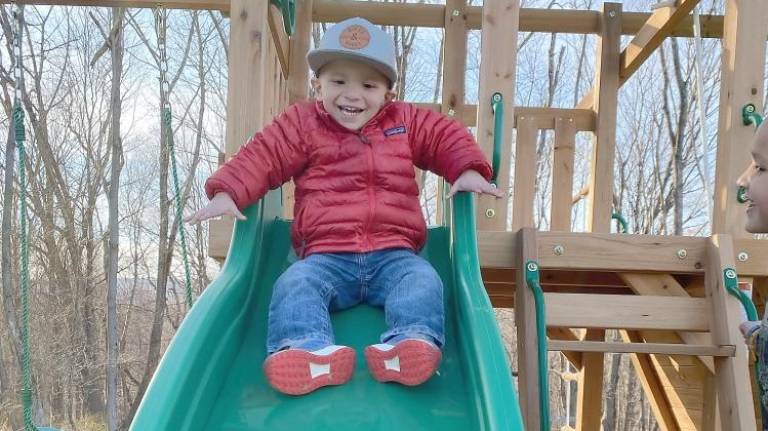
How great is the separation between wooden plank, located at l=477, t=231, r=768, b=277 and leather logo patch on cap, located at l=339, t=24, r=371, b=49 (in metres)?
0.88

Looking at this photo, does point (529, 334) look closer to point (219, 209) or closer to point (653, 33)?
point (219, 209)

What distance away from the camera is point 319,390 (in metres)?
1.90

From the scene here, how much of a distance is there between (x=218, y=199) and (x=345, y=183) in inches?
17.9

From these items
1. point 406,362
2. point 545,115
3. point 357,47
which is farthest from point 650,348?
point 545,115

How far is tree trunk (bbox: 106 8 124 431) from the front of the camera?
11.8 metres

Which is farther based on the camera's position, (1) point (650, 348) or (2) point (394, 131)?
(1) point (650, 348)

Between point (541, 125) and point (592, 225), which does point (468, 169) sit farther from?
point (541, 125)

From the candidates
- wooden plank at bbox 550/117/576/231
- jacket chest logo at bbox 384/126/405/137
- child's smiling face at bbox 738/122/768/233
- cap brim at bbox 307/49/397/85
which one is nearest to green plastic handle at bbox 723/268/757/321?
child's smiling face at bbox 738/122/768/233

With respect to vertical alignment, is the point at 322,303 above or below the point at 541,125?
below

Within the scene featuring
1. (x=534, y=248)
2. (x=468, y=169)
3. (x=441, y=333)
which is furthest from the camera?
(x=534, y=248)

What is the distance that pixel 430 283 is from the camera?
2.15 metres

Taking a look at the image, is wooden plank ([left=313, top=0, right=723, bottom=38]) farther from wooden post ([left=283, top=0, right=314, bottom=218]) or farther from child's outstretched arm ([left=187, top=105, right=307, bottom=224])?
child's outstretched arm ([left=187, top=105, right=307, bottom=224])

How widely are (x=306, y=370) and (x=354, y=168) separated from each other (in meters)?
0.79

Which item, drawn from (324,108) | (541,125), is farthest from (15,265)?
(324,108)
